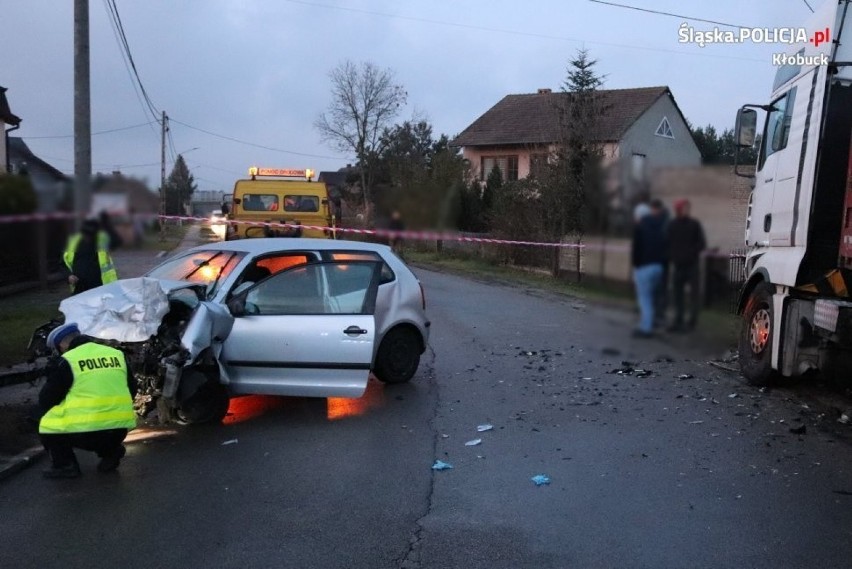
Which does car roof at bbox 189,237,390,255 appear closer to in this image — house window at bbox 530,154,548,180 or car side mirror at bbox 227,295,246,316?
car side mirror at bbox 227,295,246,316

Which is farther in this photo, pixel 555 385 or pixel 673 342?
pixel 555 385

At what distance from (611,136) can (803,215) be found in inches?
103

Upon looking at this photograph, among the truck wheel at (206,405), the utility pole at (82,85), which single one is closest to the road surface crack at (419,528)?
the truck wheel at (206,405)

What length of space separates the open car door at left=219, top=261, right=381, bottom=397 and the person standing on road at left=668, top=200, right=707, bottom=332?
6.35m

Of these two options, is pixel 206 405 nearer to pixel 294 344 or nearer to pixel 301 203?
pixel 294 344

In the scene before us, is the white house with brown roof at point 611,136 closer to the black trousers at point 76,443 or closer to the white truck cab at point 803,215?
the white truck cab at point 803,215

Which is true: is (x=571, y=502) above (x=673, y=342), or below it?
below

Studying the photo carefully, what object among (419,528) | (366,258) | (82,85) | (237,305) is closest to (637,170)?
(82,85)

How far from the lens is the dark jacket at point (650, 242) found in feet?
3.64

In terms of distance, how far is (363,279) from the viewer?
→ 8203mm

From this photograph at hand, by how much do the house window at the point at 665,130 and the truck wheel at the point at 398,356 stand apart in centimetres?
723

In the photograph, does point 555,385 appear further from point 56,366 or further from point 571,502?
point 56,366

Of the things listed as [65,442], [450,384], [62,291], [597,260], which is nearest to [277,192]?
[65,442]

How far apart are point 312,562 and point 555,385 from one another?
5.28 m
